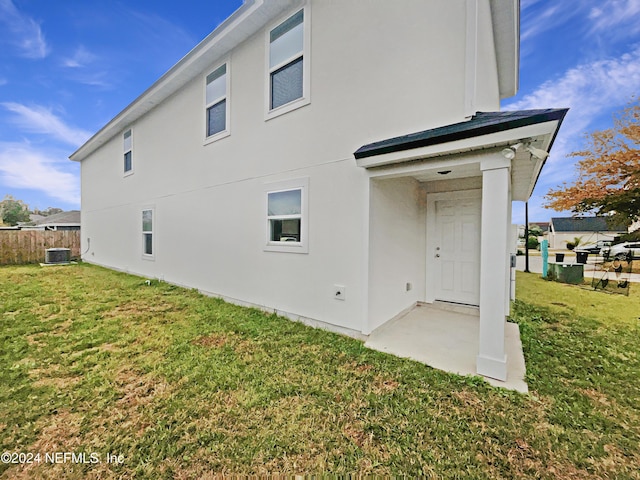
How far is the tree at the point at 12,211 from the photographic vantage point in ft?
116

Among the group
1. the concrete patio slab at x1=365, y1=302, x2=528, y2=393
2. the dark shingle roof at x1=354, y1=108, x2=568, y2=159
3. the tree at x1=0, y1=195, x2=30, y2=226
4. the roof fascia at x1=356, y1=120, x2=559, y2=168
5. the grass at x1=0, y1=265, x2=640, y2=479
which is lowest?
the grass at x1=0, y1=265, x2=640, y2=479

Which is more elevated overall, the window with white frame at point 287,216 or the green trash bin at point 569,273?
the window with white frame at point 287,216

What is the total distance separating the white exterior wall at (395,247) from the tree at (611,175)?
16.0 meters

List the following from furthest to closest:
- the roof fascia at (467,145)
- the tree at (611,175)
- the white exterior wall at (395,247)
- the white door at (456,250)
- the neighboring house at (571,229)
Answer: the neighboring house at (571,229)
the tree at (611,175)
the white door at (456,250)
the white exterior wall at (395,247)
the roof fascia at (467,145)

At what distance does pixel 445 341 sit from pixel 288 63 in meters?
5.64

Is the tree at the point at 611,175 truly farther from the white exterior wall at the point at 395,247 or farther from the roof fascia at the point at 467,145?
the roof fascia at the point at 467,145

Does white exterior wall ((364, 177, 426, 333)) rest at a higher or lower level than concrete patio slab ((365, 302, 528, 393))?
higher

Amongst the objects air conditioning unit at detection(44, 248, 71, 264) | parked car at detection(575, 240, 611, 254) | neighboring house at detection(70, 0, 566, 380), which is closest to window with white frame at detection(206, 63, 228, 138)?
neighboring house at detection(70, 0, 566, 380)

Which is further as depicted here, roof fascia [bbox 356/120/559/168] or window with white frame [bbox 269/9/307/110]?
window with white frame [bbox 269/9/307/110]

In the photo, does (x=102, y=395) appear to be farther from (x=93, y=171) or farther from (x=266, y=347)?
(x=93, y=171)

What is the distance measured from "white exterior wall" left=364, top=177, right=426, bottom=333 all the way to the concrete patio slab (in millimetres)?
247

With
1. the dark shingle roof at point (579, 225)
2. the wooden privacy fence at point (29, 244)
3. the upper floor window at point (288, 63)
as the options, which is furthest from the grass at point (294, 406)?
the dark shingle roof at point (579, 225)

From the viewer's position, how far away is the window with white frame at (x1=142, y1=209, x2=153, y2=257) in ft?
30.8

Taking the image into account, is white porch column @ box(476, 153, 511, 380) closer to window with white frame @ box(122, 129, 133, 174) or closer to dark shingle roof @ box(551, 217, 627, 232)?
window with white frame @ box(122, 129, 133, 174)
